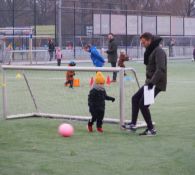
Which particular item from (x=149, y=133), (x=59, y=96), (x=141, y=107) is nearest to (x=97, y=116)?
(x=141, y=107)

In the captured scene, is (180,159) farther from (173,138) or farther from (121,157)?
(173,138)

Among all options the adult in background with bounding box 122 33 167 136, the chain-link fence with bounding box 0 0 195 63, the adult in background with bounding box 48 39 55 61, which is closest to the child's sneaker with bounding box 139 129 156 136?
the adult in background with bounding box 122 33 167 136

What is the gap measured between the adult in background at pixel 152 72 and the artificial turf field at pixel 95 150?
436 millimetres

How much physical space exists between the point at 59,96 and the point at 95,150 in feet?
Result: 31.3

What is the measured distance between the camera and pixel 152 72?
1066cm

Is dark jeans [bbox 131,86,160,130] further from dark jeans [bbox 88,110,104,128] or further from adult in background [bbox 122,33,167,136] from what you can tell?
dark jeans [bbox 88,110,104,128]

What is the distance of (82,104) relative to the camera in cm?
1586

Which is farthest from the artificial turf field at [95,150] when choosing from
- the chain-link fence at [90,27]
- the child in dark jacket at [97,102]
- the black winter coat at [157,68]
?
the chain-link fence at [90,27]

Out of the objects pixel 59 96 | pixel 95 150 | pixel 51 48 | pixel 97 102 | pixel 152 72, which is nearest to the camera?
pixel 95 150

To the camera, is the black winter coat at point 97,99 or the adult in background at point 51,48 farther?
the adult in background at point 51,48

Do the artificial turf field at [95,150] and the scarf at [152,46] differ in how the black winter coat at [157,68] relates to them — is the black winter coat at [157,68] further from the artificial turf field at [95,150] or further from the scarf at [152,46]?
the artificial turf field at [95,150]

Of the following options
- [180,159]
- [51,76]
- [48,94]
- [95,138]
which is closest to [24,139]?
[95,138]

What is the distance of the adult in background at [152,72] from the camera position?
10445 mm

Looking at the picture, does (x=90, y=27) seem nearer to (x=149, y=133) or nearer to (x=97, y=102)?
(x=97, y=102)
